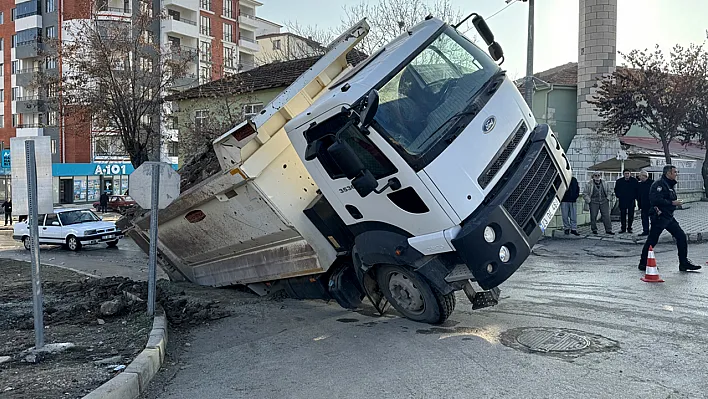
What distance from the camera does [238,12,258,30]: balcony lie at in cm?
A: 6500


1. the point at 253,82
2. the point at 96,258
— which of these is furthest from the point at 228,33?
the point at 96,258

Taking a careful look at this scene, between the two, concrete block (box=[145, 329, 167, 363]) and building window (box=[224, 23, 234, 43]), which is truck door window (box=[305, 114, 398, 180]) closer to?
concrete block (box=[145, 329, 167, 363])

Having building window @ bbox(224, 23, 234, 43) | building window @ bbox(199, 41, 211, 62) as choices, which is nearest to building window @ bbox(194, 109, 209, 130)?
building window @ bbox(199, 41, 211, 62)

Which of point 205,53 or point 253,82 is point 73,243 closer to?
point 253,82

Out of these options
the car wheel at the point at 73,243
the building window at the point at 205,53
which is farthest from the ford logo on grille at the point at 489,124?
the building window at the point at 205,53

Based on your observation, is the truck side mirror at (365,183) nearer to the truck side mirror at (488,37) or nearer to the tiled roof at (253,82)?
the truck side mirror at (488,37)

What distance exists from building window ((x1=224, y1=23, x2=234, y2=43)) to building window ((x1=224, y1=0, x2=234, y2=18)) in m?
1.05

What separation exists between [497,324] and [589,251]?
7.22 metres

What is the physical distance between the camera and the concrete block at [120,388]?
4.64 m

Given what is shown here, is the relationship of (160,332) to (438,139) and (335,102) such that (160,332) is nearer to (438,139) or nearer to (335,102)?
(335,102)

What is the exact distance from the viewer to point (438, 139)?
590 centimetres

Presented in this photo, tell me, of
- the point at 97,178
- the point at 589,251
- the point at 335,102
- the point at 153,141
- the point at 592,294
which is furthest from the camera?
the point at 97,178

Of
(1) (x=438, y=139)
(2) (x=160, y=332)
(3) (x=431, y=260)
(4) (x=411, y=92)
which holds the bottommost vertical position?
(2) (x=160, y=332)

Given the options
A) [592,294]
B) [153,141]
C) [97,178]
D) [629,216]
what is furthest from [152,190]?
[97,178]
